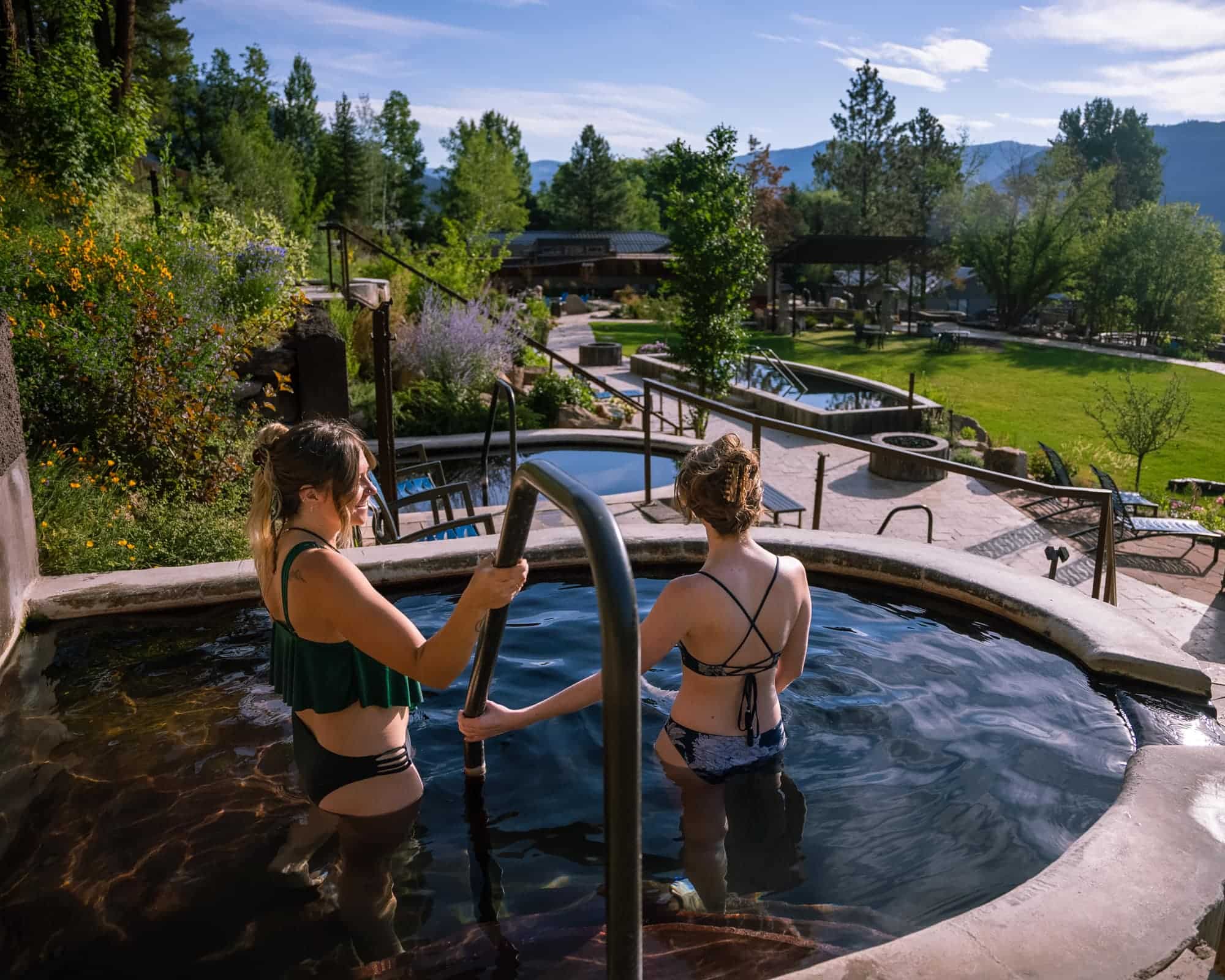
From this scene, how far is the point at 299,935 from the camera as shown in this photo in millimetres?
2537

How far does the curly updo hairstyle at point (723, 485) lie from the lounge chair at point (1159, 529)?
8195mm

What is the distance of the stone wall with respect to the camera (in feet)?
13.6

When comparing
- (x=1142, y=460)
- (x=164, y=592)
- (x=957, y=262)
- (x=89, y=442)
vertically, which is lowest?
(x=1142, y=460)

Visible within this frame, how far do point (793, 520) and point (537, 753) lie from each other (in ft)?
22.4

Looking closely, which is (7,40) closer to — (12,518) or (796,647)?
(12,518)

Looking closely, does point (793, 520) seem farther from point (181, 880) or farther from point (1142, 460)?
A: point (1142, 460)

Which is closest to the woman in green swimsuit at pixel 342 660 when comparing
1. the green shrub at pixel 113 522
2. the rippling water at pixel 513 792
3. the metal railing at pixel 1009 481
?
the rippling water at pixel 513 792

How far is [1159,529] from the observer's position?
9688mm

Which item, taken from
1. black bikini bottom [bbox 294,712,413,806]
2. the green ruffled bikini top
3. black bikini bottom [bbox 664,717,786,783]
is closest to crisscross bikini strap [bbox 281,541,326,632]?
the green ruffled bikini top

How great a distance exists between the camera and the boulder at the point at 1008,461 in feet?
41.3

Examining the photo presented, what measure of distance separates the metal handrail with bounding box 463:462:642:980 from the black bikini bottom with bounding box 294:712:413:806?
1331 mm

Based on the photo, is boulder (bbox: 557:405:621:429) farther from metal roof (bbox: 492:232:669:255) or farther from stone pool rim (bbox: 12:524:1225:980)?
metal roof (bbox: 492:232:669:255)

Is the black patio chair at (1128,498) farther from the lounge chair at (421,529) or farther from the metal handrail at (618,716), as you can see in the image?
the metal handrail at (618,716)

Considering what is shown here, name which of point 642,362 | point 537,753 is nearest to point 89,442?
point 537,753
